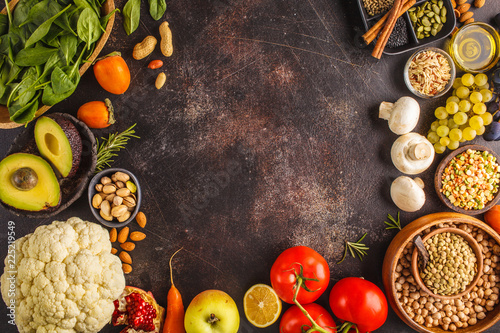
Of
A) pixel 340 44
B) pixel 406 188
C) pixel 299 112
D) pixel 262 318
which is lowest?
pixel 262 318

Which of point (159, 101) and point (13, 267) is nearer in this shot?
point (13, 267)

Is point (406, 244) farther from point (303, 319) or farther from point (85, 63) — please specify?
point (85, 63)

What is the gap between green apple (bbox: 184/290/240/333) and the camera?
1.68 m

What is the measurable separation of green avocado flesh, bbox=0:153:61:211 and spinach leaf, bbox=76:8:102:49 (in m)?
0.66

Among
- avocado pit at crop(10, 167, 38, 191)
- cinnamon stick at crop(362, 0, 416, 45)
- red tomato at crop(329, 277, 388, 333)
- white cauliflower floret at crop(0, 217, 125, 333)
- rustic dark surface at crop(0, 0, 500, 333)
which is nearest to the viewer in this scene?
avocado pit at crop(10, 167, 38, 191)

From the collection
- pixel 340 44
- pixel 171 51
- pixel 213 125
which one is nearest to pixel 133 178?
pixel 213 125

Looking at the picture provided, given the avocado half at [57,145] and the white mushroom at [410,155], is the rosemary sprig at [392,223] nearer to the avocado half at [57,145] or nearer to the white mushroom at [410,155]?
the white mushroom at [410,155]

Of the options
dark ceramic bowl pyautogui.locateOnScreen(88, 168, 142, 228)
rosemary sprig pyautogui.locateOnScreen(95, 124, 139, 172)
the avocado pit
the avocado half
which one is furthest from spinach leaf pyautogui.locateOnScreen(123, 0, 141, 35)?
the avocado pit

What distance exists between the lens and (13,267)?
1.71 meters

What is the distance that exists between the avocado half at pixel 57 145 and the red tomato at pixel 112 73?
36cm

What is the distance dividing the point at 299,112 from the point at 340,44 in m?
0.50

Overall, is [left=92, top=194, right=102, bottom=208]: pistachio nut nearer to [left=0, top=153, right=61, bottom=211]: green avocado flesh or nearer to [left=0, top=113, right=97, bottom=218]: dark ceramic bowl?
[left=0, top=113, right=97, bottom=218]: dark ceramic bowl

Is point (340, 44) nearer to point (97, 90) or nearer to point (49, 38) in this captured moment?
point (97, 90)

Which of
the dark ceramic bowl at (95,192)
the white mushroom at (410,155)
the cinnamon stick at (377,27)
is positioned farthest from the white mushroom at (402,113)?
the dark ceramic bowl at (95,192)
